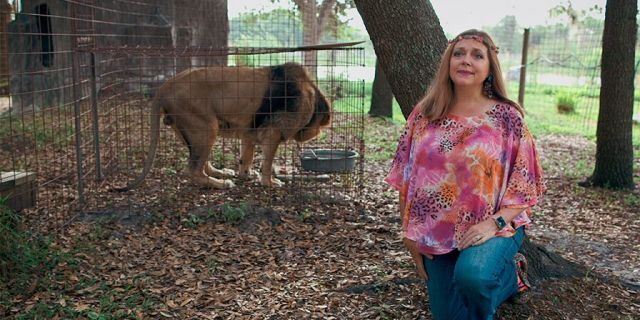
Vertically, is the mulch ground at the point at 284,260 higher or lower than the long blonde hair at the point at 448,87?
lower

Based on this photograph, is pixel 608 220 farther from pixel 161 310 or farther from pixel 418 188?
pixel 161 310

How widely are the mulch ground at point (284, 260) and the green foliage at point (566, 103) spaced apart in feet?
29.4

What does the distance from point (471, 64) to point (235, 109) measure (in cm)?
427

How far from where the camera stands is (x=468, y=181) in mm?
2846

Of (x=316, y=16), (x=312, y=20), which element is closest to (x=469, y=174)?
(x=312, y=20)

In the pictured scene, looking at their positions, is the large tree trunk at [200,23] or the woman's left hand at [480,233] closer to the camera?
the woman's left hand at [480,233]

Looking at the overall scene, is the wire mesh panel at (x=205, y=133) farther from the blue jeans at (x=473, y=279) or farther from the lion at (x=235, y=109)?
the blue jeans at (x=473, y=279)

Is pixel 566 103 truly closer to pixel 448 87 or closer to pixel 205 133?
pixel 205 133

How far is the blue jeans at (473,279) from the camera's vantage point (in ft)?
8.96

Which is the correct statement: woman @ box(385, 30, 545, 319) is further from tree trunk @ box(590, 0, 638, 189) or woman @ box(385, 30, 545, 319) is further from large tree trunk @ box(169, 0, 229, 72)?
large tree trunk @ box(169, 0, 229, 72)

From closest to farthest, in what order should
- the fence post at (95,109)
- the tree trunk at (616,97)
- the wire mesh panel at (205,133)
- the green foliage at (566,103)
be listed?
the wire mesh panel at (205,133) < the fence post at (95,109) < the tree trunk at (616,97) < the green foliage at (566,103)

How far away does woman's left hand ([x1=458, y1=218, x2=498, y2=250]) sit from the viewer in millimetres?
2775

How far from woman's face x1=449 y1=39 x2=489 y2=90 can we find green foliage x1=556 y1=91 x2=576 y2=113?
1361cm

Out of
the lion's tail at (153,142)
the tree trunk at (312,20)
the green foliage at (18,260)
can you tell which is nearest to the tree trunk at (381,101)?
the tree trunk at (312,20)
